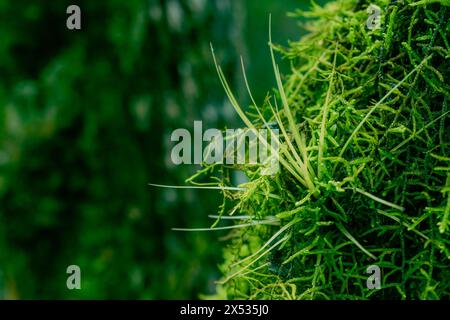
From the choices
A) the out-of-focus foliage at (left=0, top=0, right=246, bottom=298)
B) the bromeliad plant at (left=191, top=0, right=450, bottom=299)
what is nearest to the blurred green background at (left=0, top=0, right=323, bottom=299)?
the out-of-focus foliage at (left=0, top=0, right=246, bottom=298)

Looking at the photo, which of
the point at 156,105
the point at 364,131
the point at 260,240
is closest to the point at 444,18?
the point at 364,131

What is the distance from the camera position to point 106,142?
76.5 inches

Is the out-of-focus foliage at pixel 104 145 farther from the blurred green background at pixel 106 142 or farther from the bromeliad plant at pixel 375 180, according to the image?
the bromeliad plant at pixel 375 180

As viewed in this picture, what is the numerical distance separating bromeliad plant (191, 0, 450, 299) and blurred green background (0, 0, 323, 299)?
4.48 ft

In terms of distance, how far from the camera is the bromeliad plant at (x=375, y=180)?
53cm

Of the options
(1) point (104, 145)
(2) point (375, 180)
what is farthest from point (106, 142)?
(2) point (375, 180)

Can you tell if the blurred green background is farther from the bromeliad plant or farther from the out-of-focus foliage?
the bromeliad plant

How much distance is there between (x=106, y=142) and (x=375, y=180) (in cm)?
154

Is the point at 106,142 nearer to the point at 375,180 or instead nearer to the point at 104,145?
the point at 104,145

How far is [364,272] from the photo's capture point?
552 millimetres

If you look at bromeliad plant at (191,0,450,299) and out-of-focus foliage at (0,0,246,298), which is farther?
out-of-focus foliage at (0,0,246,298)

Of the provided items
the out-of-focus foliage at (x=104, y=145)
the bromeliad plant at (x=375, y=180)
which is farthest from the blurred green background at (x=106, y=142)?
the bromeliad plant at (x=375, y=180)

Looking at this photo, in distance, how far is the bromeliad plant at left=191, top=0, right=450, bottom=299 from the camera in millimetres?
531
